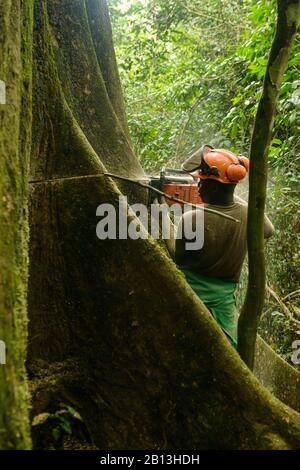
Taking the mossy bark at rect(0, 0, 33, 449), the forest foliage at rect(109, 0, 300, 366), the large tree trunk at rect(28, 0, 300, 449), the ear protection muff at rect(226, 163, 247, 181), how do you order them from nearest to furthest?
1. the mossy bark at rect(0, 0, 33, 449)
2. the large tree trunk at rect(28, 0, 300, 449)
3. the ear protection muff at rect(226, 163, 247, 181)
4. the forest foliage at rect(109, 0, 300, 366)

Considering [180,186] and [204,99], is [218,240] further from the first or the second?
[204,99]

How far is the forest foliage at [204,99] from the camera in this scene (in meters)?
6.52

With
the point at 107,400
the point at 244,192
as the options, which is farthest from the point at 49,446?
the point at 244,192

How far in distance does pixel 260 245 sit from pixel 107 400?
3.66 ft

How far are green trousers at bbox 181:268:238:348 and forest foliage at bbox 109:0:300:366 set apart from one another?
9.20 ft

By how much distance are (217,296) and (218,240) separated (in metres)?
0.38

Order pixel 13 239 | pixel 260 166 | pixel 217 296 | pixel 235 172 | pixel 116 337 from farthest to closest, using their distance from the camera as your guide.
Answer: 1. pixel 217 296
2. pixel 235 172
3. pixel 260 166
4. pixel 116 337
5. pixel 13 239

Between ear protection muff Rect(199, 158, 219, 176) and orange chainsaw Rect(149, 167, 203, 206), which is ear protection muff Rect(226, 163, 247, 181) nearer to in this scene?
ear protection muff Rect(199, 158, 219, 176)

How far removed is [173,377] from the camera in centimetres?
235

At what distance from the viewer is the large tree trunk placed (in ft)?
7.58

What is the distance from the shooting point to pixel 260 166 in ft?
8.33

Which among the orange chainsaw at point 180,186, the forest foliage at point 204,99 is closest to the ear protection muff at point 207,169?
the orange chainsaw at point 180,186

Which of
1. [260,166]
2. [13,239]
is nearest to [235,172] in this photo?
[260,166]

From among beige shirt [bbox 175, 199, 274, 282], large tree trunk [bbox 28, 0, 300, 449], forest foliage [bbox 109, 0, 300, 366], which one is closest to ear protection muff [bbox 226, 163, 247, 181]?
beige shirt [bbox 175, 199, 274, 282]
